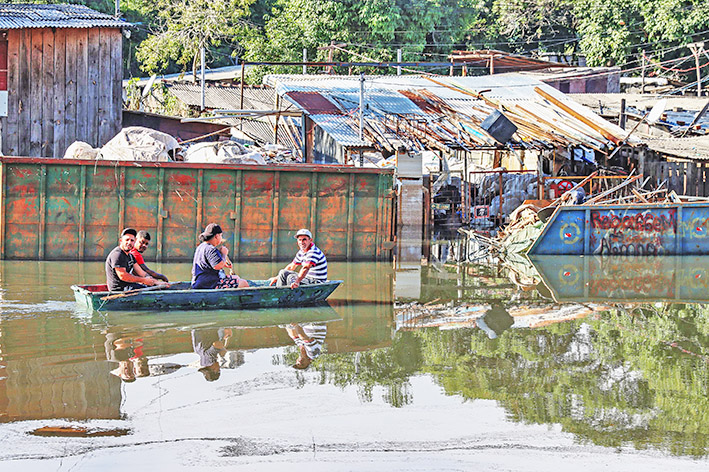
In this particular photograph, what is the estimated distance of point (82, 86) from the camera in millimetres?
20609

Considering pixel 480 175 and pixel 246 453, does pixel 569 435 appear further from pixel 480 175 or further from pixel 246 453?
pixel 480 175

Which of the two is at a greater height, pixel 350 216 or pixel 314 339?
pixel 350 216

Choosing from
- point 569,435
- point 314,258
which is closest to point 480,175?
point 314,258

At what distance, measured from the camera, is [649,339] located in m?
10.1

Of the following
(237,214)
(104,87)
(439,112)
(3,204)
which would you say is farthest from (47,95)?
(439,112)

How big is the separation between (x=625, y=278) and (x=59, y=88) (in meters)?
13.2

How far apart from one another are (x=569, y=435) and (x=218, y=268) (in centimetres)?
558

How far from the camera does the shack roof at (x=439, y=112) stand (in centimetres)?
2280

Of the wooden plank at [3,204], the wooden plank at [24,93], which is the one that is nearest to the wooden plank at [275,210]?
the wooden plank at [3,204]

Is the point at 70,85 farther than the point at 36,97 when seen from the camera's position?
Yes

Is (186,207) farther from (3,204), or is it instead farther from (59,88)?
(59,88)

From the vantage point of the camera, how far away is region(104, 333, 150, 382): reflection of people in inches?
316

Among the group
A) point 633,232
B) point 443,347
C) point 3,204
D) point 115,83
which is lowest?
point 443,347

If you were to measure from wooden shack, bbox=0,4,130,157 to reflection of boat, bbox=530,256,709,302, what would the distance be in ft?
34.5
